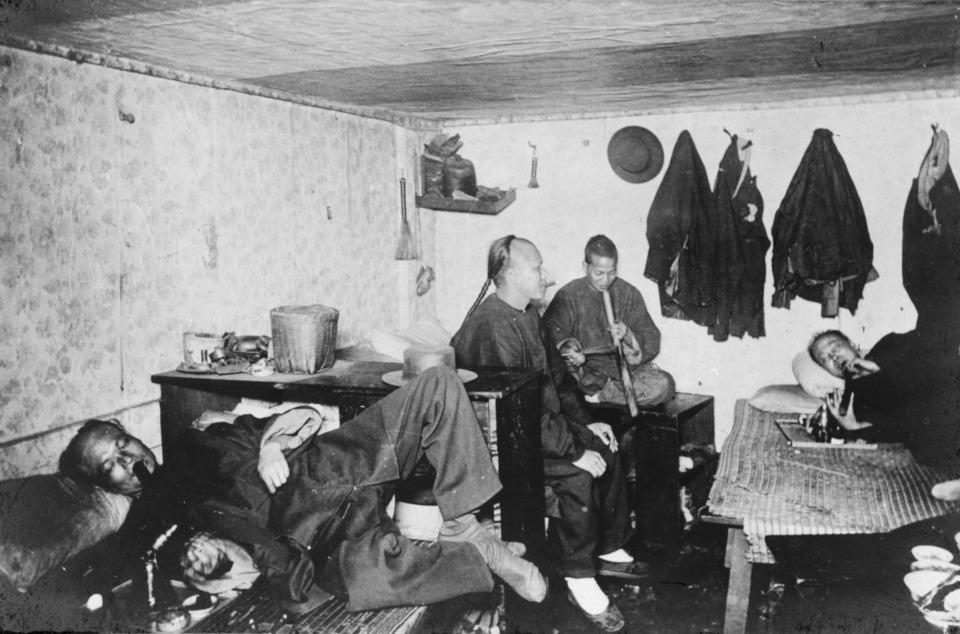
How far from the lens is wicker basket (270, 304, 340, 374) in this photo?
3543 mm

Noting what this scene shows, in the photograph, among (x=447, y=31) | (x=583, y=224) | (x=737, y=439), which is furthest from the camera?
(x=583, y=224)

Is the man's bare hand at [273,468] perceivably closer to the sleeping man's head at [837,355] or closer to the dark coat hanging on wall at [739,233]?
the dark coat hanging on wall at [739,233]

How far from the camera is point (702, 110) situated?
5457 mm

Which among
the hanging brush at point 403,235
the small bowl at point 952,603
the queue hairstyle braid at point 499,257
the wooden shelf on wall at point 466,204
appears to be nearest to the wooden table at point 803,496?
the small bowl at point 952,603

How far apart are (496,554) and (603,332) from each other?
108 inches

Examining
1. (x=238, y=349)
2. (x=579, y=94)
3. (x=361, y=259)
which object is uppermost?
(x=579, y=94)

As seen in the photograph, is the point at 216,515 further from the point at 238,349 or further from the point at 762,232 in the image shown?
the point at 762,232

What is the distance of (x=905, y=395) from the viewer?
4.36 metres

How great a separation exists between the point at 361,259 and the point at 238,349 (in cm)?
171

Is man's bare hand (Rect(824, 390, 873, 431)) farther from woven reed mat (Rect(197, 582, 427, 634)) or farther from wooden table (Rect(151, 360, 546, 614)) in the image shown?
woven reed mat (Rect(197, 582, 427, 634))

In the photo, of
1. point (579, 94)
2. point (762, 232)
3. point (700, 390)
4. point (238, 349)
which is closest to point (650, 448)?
point (700, 390)

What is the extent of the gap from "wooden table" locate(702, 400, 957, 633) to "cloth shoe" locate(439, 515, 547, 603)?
33.5 inches

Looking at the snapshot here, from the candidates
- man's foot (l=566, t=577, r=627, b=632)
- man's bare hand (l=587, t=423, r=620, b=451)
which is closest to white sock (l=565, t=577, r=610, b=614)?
man's foot (l=566, t=577, r=627, b=632)

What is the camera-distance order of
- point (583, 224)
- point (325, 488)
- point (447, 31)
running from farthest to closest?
point (583, 224), point (325, 488), point (447, 31)
